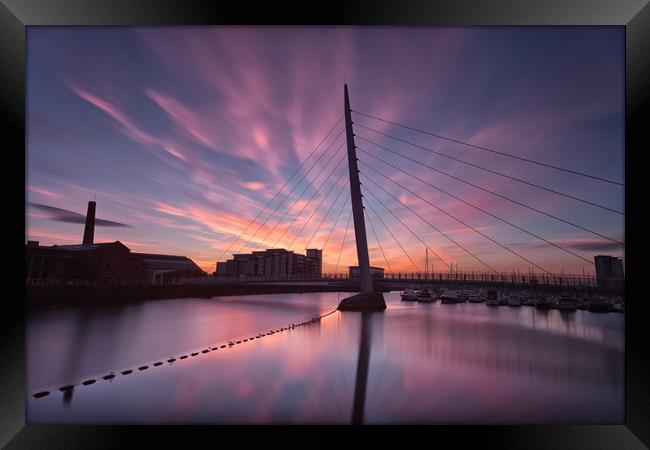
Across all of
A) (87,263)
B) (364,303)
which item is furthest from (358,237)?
(87,263)

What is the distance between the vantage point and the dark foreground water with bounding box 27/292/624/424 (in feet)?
12.3

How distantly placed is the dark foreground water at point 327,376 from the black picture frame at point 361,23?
0.28 metres

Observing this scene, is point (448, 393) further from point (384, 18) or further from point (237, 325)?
point (237, 325)

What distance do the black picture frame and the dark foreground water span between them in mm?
277

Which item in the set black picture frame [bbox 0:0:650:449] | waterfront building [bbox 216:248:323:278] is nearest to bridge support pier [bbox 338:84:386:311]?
black picture frame [bbox 0:0:650:449]

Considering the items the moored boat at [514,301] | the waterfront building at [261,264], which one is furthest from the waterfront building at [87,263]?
the waterfront building at [261,264]

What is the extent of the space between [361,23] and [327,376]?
4.34 metres

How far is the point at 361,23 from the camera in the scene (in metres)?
3.39

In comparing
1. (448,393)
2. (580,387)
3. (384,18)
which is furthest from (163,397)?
(580,387)

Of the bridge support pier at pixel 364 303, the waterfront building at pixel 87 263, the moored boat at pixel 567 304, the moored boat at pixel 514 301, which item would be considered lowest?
the moored boat at pixel 514 301

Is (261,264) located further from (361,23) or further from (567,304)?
(361,23)

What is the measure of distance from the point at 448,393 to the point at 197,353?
4.44 meters

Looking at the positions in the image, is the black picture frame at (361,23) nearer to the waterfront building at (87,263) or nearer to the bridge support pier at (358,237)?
the bridge support pier at (358,237)

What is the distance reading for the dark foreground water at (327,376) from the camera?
12.3ft
